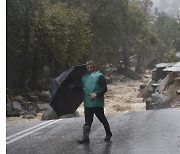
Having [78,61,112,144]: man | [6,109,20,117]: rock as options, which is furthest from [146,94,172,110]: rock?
[78,61,112,144]: man

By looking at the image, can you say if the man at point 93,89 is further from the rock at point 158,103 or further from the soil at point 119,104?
the soil at point 119,104

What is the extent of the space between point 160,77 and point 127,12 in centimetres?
1652

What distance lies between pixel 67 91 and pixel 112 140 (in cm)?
146

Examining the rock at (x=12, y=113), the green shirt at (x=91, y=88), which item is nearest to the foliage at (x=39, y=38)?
the rock at (x=12, y=113)

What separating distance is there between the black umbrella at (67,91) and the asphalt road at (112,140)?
0.84 meters

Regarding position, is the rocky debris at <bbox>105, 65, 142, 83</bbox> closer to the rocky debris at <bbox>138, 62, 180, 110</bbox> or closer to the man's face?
the rocky debris at <bbox>138, 62, 180, 110</bbox>

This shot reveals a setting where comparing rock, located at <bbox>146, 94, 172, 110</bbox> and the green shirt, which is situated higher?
the green shirt

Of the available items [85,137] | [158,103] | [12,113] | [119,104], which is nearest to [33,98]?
[12,113]

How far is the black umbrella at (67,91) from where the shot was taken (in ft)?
24.9

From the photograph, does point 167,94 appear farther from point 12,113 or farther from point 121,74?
point 121,74

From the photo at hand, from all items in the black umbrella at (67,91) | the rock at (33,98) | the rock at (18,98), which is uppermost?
the black umbrella at (67,91)

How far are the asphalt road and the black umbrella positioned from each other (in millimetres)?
844

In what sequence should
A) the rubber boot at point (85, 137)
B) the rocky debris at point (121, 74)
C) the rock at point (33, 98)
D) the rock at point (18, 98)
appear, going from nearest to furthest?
the rubber boot at point (85, 137)
the rock at point (18, 98)
the rock at point (33, 98)
the rocky debris at point (121, 74)

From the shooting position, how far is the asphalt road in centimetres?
703
